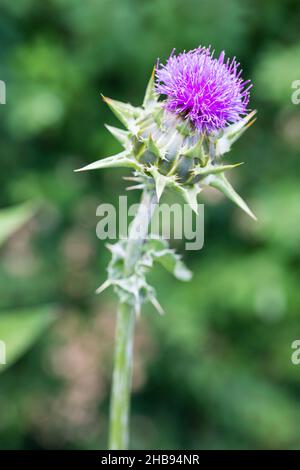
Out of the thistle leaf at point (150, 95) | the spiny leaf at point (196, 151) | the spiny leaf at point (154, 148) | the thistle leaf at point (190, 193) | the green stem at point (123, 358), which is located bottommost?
the green stem at point (123, 358)

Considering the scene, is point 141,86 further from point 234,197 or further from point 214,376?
point 234,197

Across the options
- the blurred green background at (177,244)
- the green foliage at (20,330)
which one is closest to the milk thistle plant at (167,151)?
the green foliage at (20,330)

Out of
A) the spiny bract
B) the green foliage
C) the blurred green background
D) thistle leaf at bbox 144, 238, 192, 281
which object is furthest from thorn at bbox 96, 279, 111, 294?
the blurred green background

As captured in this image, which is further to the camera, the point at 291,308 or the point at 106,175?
the point at 106,175

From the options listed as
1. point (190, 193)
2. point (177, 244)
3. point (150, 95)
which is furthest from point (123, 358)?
point (177, 244)

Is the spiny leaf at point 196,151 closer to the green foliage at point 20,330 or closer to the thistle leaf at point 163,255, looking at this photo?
the thistle leaf at point 163,255

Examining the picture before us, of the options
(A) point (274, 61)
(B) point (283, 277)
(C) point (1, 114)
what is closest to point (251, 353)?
(B) point (283, 277)

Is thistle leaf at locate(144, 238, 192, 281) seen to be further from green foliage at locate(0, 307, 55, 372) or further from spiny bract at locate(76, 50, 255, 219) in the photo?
green foliage at locate(0, 307, 55, 372)
